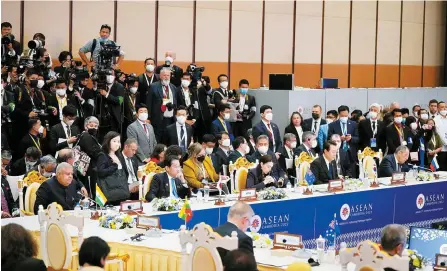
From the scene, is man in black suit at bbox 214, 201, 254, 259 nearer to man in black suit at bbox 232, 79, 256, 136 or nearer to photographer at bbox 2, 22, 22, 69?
photographer at bbox 2, 22, 22, 69

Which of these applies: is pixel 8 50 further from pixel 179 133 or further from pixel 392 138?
pixel 392 138

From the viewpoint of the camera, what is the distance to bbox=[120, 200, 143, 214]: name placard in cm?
936

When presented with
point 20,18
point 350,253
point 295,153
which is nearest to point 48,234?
point 350,253

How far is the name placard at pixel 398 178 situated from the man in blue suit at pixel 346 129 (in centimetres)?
237

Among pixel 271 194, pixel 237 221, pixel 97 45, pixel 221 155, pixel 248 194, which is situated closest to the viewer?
pixel 237 221

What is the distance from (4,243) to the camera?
232 inches

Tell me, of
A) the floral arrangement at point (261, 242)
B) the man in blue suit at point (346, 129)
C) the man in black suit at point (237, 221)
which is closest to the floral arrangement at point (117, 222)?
the floral arrangement at point (261, 242)

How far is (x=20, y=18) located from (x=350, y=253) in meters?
9.32

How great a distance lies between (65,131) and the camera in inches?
470

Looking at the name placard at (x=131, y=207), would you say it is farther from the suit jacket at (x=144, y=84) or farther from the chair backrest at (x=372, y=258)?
the suit jacket at (x=144, y=84)

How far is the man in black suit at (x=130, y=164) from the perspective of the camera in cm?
1067

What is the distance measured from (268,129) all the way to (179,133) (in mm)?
1653

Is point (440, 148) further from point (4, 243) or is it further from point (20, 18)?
point (4, 243)

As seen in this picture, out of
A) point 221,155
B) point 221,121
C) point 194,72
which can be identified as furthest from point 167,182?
point 194,72
